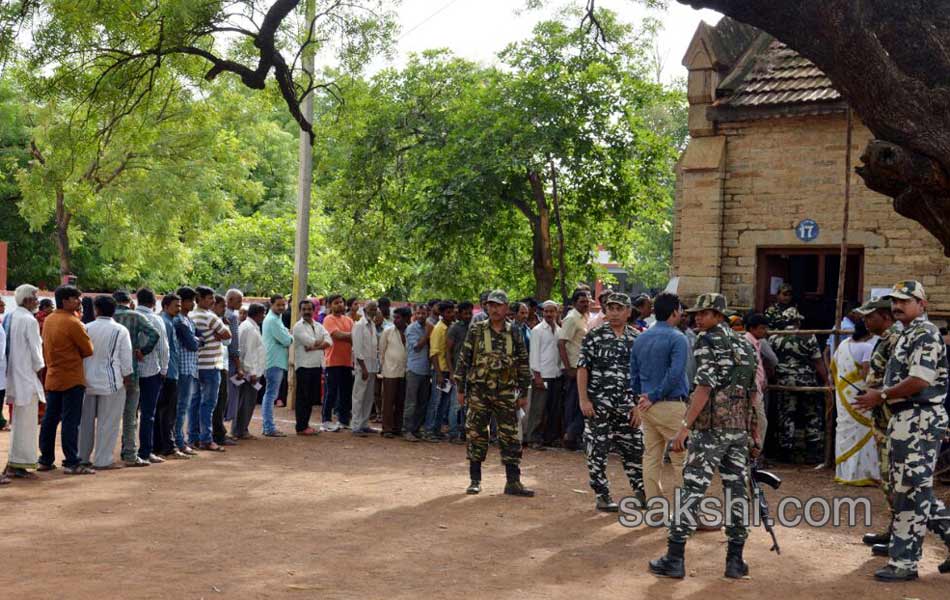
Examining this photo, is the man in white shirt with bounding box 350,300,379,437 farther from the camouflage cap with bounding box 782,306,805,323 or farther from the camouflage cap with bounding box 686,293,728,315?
the camouflage cap with bounding box 686,293,728,315

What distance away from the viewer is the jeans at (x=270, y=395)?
49.3ft

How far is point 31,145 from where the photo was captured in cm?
3177

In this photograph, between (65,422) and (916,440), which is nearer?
(916,440)

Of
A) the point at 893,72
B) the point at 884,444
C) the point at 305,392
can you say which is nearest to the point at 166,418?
the point at 305,392

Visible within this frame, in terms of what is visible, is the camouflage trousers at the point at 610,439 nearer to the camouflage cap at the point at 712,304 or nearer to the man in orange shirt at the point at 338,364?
the camouflage cap at the point at 712,304

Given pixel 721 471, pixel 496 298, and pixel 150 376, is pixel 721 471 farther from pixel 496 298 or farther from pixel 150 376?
pixel 150 376

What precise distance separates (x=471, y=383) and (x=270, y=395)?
5215 mm

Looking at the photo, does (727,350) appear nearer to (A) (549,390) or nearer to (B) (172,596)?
(B) (172,596)

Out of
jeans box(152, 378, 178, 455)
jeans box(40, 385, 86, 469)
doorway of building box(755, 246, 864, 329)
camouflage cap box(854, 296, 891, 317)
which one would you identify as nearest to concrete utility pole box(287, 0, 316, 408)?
jeans box(152, 378, 178, 455)

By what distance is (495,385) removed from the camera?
10609 millimetres

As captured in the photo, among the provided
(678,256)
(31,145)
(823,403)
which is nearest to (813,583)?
(823,403)

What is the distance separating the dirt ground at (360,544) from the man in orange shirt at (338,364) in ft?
14.1

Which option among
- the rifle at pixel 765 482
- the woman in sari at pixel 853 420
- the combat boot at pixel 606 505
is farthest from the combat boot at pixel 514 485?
the woman in sari at pixel 853 420

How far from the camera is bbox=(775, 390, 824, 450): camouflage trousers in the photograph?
13.8m
